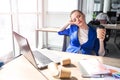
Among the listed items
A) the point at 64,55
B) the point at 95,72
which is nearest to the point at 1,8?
the point at 64,55

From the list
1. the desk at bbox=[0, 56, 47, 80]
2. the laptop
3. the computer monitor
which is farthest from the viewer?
the computer monitor

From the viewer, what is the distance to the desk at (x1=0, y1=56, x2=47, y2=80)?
1080 millimetres

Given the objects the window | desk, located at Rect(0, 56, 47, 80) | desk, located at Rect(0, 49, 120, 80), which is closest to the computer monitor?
the window

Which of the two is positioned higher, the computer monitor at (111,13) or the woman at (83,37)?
the computer monitor at (111,13)

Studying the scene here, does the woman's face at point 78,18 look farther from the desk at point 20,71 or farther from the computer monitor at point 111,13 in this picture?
the computer monitor at point 111,13

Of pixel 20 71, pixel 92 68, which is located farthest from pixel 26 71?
pixel 92 68

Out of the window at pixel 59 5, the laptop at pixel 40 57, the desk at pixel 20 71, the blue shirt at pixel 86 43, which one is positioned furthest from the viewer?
the window at pixel 59 5

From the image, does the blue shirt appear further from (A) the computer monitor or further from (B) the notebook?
(A) the computer monitor

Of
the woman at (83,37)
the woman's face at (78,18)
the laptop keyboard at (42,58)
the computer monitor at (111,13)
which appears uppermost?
the computer monitor at (111,13)

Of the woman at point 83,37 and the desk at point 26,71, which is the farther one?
the woman at point 83,37

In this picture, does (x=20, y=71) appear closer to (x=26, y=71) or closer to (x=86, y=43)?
(x=26, y=71)

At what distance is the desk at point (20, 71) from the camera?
1.08 m

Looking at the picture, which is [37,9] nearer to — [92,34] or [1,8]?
[1,8]

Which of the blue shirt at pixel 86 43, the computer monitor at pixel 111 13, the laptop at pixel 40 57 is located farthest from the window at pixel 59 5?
the laptop at pixel 40 57
